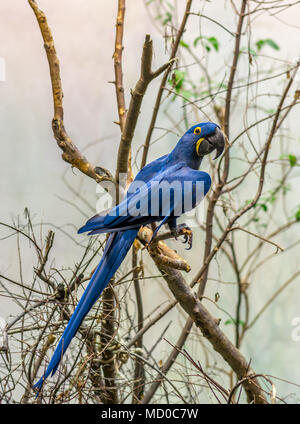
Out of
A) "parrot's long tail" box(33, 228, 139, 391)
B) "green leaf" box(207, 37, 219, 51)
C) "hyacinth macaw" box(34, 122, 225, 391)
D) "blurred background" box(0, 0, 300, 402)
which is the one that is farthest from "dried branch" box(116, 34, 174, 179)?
Result: "green leaf" box(207, 37, 219, 51)

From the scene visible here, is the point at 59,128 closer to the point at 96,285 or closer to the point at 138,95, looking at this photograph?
the point at 138,95

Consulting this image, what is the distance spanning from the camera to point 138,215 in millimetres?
938

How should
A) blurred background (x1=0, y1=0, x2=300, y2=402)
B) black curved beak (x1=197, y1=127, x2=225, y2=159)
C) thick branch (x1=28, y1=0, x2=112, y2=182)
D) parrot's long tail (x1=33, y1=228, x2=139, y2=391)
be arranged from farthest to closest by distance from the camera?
1. blurred background (x1=0, y1=0, x2=300, y2=402)
2. thick branch (x1=28, y1=0, x2=112, y2=182)
3. black curved beak (x1=197, y1=127, x2=225, y2=159)
4. parrot's long tail (x1=33, y1=228, x2=139, y2=391)

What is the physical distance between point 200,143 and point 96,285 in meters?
0.38

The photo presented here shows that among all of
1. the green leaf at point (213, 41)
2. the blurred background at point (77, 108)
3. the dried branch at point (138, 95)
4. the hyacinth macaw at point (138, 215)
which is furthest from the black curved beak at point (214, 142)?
the green leaf at point (213, 41)

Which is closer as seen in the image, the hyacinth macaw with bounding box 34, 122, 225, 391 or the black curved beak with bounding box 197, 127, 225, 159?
the hyacinth macaw with bounding box 34, 122, 225, 391

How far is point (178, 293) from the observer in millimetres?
1177

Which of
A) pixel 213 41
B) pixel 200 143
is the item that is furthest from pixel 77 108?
pixel 200 143

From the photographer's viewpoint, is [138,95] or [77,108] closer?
[138,95]

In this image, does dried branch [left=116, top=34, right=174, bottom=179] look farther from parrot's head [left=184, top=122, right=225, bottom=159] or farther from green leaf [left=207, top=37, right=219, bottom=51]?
green leaf [left=207, top=37, right=219, bottom=51]

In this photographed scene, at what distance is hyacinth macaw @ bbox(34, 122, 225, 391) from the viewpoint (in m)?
0.88

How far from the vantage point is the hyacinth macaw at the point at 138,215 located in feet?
2.87

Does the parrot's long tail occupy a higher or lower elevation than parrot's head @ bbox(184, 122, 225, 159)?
lower

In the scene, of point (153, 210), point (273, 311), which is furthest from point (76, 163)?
point (273, 311)
